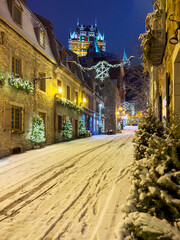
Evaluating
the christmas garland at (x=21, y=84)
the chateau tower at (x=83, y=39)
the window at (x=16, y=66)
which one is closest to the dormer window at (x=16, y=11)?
Answer: the window at (x=16, y=66)

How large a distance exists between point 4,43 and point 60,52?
797cm

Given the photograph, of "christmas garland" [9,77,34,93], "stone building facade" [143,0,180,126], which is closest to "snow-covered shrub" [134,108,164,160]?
"stone building facade" [143,0,180,126]

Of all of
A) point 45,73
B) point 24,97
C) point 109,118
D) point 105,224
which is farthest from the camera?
point 109,118

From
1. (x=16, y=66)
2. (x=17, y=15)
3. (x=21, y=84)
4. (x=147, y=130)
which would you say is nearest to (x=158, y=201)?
(x=147, y=130)

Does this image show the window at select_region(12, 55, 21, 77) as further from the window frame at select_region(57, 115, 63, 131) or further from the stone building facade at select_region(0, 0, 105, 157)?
the window frame at select_region(57, 115, 63, 131)

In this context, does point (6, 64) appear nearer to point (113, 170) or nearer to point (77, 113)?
point (113, 170)

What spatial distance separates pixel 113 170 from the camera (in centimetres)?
597

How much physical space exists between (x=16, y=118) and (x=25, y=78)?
2411 millimetres

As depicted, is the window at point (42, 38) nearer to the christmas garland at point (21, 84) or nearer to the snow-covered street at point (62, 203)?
the christmas garland at point (21, 84)

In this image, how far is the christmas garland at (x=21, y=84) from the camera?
30.7 feet

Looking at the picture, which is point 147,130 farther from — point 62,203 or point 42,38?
point 42,38

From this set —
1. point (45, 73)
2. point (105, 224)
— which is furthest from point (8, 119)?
point (105, 224)

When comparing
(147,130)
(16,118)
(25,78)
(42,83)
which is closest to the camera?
(147,130)

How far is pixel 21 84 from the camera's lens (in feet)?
32.5
